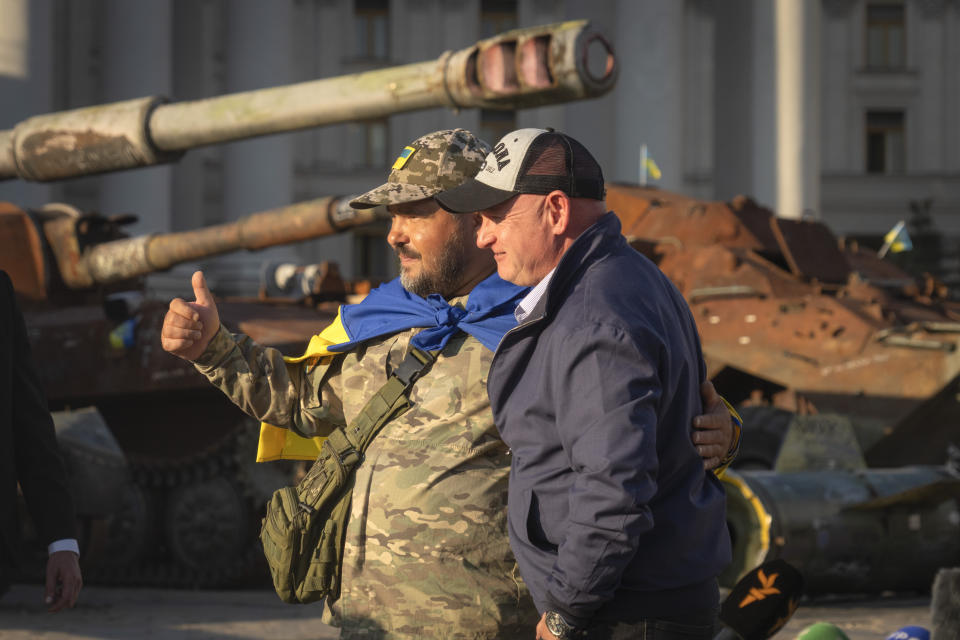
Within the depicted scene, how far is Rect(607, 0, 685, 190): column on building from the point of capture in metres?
23.0

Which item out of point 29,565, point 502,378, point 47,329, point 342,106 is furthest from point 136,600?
point 502,378

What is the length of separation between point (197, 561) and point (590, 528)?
22.8 ft

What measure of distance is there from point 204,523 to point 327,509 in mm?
5939

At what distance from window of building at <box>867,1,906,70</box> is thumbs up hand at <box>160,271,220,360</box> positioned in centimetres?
3682

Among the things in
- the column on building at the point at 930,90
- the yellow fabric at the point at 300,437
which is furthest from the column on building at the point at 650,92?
the yellow fabric at the point at 300,437

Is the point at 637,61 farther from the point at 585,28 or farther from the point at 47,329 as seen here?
the point at 585,28

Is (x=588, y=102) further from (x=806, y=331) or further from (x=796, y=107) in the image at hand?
(x=806, y=331)

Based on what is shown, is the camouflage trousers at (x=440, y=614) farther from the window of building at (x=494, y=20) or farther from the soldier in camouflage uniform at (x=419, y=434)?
the window of building at (x=494, y=20)

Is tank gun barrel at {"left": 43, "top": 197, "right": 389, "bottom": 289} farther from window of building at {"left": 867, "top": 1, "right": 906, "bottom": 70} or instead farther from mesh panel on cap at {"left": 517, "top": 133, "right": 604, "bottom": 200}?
window of building at {"left": 867, "top": 1, "right": 906, "bottom": 70}

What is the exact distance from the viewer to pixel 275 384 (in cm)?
351

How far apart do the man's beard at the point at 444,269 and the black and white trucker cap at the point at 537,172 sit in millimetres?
640

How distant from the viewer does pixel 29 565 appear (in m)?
8.30

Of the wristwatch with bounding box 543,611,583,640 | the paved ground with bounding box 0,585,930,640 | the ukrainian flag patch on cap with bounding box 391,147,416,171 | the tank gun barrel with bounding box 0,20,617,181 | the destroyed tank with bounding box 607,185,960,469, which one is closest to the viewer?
the wristwatch with bounding box 543,611,583,640

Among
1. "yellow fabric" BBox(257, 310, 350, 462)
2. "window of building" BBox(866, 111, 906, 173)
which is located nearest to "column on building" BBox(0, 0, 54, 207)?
"yellow fabric" BBox(257, 310, 350, 462)
